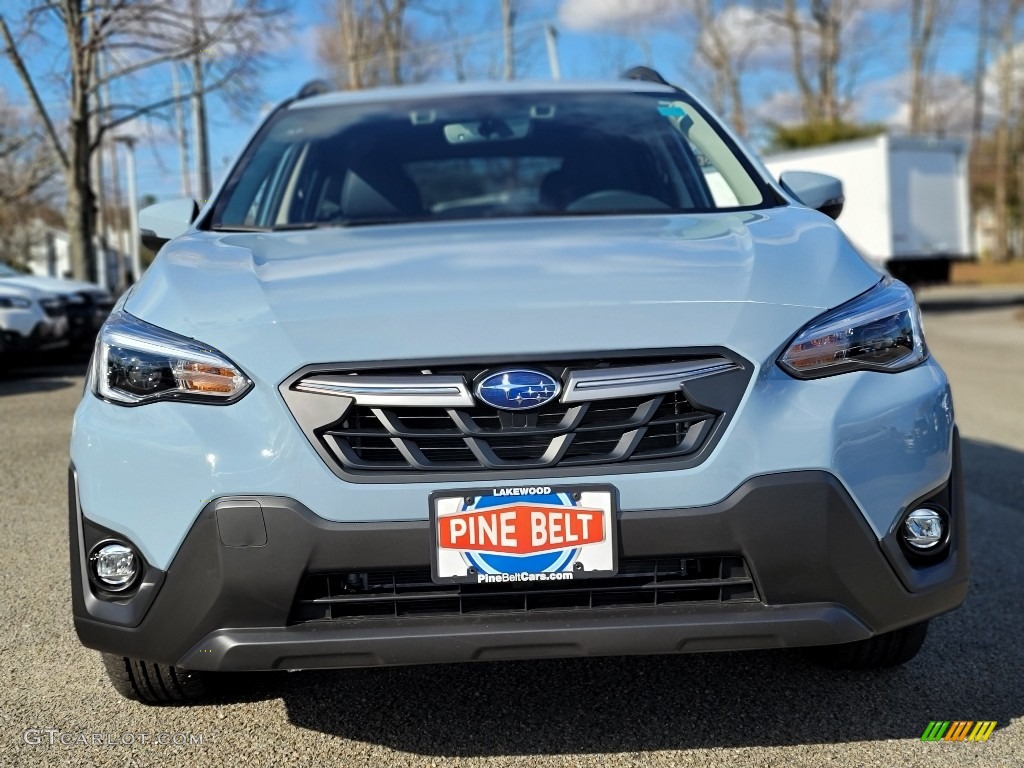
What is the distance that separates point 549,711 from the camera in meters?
2.71

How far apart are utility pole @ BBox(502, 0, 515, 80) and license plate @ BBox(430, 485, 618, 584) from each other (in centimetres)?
3342

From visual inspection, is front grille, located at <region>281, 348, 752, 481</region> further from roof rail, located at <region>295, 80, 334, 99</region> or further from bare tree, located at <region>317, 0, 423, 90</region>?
bare tree, located at <region>317, 0, 423, 90</region>

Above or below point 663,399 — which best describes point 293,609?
below

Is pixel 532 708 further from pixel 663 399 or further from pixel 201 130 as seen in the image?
pixel 201 130

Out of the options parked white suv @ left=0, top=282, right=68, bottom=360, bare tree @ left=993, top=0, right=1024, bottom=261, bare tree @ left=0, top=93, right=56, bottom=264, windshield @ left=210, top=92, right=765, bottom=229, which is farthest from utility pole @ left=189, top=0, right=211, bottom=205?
bare tree @ left=993, top=0, right=1024, bottom=261

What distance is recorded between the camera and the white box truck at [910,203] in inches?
824

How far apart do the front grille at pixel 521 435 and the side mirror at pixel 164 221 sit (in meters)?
1.44

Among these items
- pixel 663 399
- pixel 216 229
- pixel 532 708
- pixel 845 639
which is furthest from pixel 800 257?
pixel 216 229

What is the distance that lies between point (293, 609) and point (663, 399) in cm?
82

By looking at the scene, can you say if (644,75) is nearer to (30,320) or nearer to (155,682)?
(155,682)

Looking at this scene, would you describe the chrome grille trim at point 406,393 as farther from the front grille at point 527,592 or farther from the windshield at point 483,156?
the windshield at point 483,156

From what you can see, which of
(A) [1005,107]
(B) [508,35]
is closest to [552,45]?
(B) [508,35]

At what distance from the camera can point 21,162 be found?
3578 cm

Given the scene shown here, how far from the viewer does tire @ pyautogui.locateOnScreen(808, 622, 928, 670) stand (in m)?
2.76
